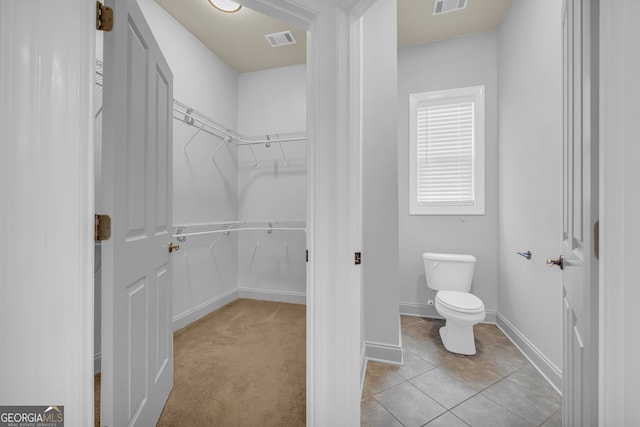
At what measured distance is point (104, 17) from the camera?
0.92 m

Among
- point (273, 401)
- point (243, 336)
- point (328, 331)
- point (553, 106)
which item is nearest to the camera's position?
point (328, 331)

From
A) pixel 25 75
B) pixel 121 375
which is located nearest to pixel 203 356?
pixel 121 375

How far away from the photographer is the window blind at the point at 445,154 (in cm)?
274

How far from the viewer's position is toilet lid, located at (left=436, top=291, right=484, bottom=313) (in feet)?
6.51

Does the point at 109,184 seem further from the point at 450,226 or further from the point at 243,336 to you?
the point at 450,226

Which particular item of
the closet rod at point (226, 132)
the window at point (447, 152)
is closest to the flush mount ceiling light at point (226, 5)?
the closet rod at point (226, 132)

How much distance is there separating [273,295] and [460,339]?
6.76ft

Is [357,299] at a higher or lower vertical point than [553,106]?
lower

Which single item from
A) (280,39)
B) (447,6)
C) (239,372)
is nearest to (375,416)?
(239,372)

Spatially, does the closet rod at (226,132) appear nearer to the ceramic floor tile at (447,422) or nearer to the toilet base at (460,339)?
the toilet base at (460,339)

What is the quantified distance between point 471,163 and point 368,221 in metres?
1.49

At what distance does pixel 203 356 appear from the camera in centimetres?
204

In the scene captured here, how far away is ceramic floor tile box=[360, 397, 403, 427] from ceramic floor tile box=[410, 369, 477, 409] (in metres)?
0.33

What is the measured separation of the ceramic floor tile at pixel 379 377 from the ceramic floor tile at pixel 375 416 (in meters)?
0.08
